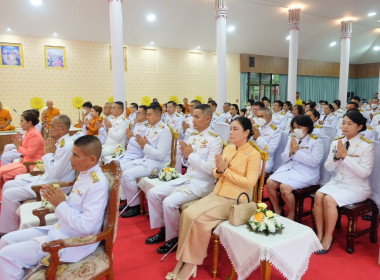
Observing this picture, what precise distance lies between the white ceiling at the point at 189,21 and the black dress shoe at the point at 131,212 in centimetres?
737

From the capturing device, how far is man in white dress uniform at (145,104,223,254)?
2.97m

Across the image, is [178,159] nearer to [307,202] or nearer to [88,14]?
[307,202]

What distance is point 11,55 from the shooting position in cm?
1003

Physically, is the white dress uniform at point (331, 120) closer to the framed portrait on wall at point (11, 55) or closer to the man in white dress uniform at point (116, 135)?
the man in white dress uniform at point (116, 135)

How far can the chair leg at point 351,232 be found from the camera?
2.82 m

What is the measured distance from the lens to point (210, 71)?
14398 millimetres

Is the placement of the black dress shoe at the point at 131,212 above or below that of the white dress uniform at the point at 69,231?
below

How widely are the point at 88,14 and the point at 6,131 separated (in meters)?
4.40

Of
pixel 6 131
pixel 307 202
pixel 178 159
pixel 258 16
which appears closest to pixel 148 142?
pixel 178 159

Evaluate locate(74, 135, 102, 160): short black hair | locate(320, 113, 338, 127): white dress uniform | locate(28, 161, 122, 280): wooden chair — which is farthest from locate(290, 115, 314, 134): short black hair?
locate(320, 113, 338, 127): white dress uniform

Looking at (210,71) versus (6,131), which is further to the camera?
(210,71)

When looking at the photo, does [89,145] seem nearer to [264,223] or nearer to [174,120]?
[264,223]

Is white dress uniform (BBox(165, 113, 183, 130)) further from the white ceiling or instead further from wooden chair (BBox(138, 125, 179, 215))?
the white ceiling

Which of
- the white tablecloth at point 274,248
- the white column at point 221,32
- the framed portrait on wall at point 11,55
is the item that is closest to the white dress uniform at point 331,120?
the white column at point 221,32
